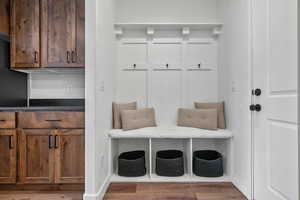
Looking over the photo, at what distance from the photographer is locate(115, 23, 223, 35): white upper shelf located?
276 cm

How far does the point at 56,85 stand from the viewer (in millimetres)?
2846

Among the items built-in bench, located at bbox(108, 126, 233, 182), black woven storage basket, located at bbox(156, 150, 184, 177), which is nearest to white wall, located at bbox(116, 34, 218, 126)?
built-in bench, located at bbox(108, 126, 233, 182)

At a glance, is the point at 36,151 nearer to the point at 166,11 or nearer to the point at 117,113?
the point at 117,113

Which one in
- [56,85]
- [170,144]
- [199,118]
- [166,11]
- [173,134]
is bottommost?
[170,144]

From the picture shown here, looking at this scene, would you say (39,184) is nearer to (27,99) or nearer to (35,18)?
(27,99)

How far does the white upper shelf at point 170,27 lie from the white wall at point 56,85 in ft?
2.80

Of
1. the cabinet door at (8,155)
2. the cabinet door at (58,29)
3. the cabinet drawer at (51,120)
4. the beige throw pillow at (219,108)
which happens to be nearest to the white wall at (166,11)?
the cabinet door at (58,29)

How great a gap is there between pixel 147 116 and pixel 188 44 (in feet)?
3.83

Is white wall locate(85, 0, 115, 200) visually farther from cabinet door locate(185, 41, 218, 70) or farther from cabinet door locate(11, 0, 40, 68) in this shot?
cabinet door locate(185, 41, 218, 70)

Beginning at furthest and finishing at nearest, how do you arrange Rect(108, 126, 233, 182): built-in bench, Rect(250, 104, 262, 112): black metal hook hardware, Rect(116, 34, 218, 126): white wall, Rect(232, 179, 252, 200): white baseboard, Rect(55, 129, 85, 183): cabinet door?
Rect(116, 34, 218, 126): white wall
Rect(108, 126, 233, 182): built-in bench
Rect(55, 129, 85, 183): cabinet door
Rect(232, 179, 252, 200): white baseboard
Rect(250, 104, 262, 112): black metal hook hardware

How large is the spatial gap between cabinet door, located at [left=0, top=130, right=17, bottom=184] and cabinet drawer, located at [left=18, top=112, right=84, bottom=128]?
162 millimetres

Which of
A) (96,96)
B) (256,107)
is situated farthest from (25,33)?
(256,107)

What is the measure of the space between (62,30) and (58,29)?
5 centimetres

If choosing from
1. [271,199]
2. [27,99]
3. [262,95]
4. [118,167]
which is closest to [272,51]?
[262,95]
